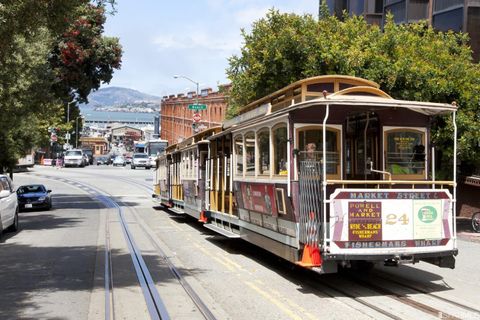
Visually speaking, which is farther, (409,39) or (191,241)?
(409,39)

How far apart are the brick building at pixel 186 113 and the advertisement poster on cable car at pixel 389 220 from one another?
205 feet

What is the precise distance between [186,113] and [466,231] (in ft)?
265

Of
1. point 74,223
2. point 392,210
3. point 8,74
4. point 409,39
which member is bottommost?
point 74,223

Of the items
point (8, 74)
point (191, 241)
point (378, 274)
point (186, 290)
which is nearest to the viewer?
point (186, 290)

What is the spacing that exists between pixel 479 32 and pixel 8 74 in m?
16.7

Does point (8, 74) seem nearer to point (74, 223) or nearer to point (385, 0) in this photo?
point (74, 223)

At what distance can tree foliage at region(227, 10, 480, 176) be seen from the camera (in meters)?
15.7

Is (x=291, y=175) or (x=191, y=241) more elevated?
(x=291, y=175)

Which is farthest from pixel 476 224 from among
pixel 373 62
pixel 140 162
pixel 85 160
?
pixel 85 160

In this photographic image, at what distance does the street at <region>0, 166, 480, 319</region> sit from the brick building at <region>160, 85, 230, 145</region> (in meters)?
56.7

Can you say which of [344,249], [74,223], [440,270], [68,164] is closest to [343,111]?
[344,249]

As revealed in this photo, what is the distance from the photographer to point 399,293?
8805 mm

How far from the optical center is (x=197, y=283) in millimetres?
9766

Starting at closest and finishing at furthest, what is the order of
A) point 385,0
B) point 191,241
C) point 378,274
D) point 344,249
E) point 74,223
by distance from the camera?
point 344,249 → point 378,274 → point 191,241 → point 74,223 → point 385,0
